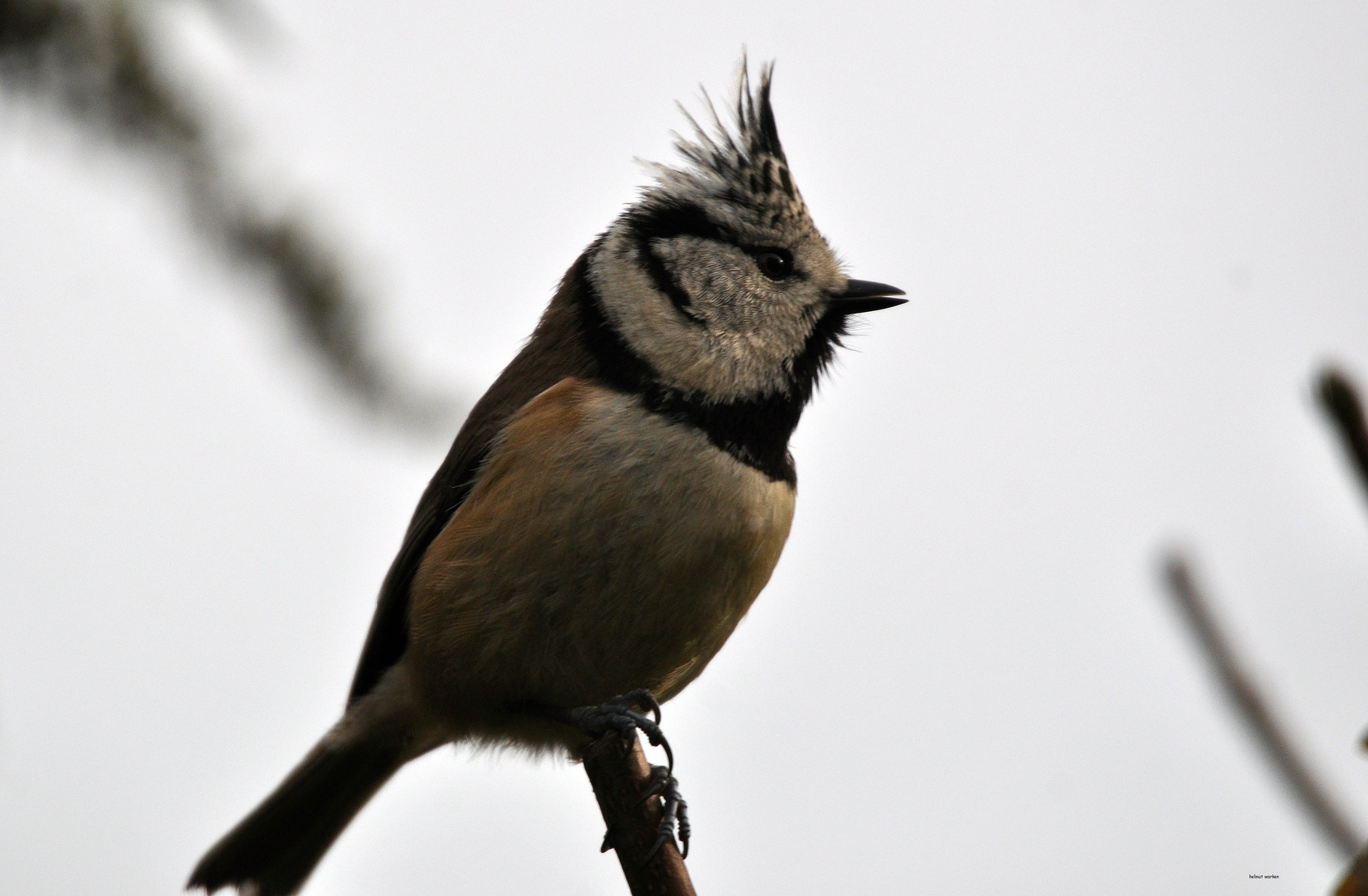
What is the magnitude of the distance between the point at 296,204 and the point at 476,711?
5.45 feet

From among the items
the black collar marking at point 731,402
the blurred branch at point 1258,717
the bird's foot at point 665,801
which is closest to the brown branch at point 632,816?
the bird's foot at point 665,801

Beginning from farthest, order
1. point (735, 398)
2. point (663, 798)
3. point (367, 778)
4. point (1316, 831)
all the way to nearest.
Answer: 1. point (367, 778)
2. point (735, 398)
3. point (663, 798)
4. point (1316, 831)

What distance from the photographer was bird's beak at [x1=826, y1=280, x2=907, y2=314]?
14.2ft

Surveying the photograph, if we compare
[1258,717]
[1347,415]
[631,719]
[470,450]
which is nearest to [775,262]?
[470,450]

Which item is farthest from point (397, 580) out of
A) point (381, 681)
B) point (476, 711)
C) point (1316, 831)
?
point (1316, 831)

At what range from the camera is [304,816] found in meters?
4.81

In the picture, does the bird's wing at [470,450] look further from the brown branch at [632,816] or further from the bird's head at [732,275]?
the brown branch at [632,816]

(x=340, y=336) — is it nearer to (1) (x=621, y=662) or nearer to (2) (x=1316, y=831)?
(1) (x=621, y=662)

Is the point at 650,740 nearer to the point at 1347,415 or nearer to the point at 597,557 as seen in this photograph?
the point at 597,557

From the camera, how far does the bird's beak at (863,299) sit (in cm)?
434

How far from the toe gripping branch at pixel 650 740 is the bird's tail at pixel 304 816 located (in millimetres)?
1483

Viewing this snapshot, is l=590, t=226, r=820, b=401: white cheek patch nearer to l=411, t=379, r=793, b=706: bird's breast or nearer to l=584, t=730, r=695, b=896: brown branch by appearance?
l=411, t=379, r=793, b=706: bird's breast

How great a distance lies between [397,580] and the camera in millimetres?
4375

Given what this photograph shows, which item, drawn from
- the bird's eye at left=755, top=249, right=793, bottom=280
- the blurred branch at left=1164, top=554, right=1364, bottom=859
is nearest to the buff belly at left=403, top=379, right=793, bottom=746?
the bird's eye at left=755, top=249, right=793, bottom=280
